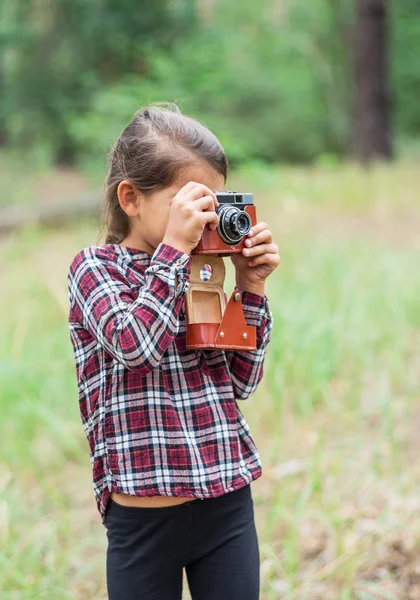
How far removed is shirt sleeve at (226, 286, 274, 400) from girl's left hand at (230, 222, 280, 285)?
5 cm

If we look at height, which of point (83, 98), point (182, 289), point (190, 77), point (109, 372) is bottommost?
point (109, 372)

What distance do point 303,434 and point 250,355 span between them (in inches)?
71.2

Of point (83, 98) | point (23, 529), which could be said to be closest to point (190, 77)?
point (83, 98)

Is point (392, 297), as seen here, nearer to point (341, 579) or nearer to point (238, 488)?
point (341, 579)

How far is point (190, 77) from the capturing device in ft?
28.0

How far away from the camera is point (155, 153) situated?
1.59m

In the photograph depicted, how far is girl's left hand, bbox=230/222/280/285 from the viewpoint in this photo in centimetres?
160

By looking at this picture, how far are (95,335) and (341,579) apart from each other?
1.39 m

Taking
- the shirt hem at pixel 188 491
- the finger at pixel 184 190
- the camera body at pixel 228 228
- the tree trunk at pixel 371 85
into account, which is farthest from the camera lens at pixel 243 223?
the tree trunk at pixel 371 85

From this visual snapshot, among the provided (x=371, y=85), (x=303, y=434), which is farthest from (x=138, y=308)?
(x=371, y=85)

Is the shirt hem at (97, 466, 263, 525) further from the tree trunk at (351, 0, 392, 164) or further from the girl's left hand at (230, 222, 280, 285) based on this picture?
the tree trunk at (351, 0, 392, 164)

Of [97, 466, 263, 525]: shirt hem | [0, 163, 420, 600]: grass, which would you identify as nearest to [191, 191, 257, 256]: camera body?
[97, 466, 263, 525]: shirt hem

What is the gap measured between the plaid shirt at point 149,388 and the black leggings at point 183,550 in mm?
58

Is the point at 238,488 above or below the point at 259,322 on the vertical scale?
below
